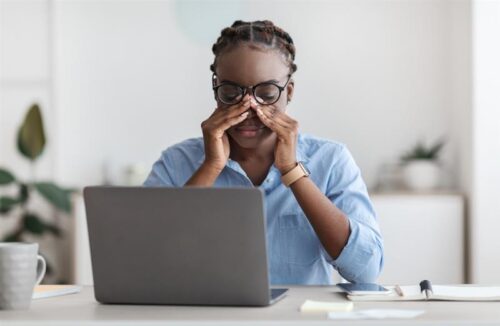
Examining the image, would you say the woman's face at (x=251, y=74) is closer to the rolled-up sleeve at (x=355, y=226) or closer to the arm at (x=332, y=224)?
the arm at (x=332, y=224)

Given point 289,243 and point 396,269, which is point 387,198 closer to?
point 396,269

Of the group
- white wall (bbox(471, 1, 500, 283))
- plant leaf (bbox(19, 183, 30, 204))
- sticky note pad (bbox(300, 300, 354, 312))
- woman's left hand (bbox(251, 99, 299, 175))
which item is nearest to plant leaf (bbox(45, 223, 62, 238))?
plant leaf (bbox(19, 183, 30, 204))

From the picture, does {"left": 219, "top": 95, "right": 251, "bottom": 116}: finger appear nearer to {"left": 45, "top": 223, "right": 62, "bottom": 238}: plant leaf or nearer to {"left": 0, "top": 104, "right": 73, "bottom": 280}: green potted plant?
{"left": 0, "top": 104, "right": 73, "bottom": 280}: green potted plant

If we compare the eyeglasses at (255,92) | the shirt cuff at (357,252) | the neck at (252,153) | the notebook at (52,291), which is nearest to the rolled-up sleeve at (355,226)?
the shirt cuff at (357,252)

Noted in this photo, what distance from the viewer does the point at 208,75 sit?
4816mm

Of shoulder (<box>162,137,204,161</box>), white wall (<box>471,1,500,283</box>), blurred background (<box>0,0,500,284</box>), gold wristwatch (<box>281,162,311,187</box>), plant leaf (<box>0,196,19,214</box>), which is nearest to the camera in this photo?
gold wristwatch (<box>281,162,311,187</box>)

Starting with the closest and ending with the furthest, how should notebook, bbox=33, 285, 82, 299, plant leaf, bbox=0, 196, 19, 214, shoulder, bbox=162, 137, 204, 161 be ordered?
notebook, bbox=33, 285, 82, 299 → shoulder, bbox=162, 137, 204, 161 → plant leaf, bbox=0, 196, 19, 214

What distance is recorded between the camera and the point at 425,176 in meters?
4.58

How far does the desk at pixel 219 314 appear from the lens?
1342 millimetres

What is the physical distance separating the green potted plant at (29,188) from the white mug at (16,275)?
9.98ft

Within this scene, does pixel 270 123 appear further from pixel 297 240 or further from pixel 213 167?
pixel 297 240

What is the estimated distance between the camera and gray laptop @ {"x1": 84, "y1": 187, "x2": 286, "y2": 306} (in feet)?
4.79

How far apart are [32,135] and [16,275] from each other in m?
3.25

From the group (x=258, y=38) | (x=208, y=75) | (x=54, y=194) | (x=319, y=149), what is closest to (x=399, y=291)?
(x=319, y=149)
